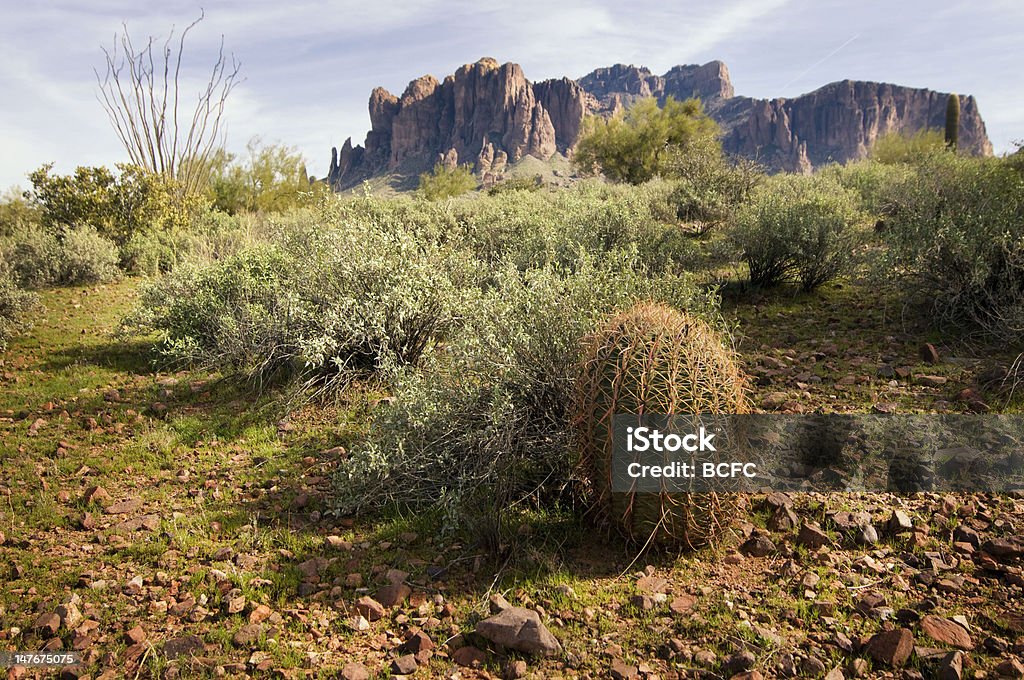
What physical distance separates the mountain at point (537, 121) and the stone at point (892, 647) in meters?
115

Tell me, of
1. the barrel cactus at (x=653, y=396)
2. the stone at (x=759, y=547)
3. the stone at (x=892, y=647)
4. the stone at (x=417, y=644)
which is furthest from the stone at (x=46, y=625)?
the stone at (x=892, y=647)

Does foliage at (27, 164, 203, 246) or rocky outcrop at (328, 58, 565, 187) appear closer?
foliage at (27, 164, 203, 246)

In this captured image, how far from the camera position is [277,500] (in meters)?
4.64

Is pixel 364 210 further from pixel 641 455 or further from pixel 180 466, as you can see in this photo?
pixel 641 455

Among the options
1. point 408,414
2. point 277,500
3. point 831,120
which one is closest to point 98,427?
point 277,500

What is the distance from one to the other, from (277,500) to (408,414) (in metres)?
1.31

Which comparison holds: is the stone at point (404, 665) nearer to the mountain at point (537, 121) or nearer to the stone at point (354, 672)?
the stone at point (354, 672)

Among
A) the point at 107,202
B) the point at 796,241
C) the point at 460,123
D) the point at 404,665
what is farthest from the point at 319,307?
the point at 460,123

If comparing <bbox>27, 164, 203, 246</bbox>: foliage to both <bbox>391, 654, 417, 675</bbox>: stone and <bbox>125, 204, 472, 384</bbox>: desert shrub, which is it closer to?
<bbox>125, 204, 472, 384</bbox>: desert shrub

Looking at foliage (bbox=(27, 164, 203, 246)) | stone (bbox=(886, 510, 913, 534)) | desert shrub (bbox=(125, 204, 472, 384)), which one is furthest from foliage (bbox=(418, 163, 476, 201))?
stone (bbox=(886, 510, 913, 534))

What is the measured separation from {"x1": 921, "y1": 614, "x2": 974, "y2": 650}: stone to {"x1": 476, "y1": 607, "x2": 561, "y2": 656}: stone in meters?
1.71

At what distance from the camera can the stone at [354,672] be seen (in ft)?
9.07

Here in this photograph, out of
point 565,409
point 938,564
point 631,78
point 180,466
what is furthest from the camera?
point 631,78

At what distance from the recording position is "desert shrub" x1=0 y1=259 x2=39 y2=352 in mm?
8578
